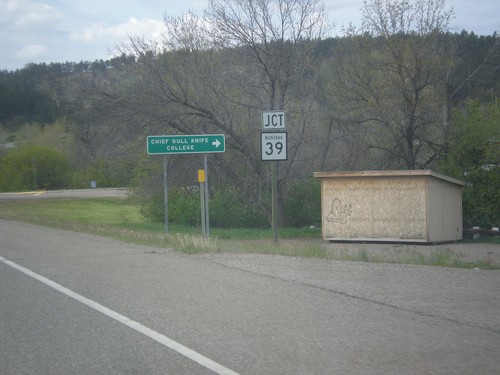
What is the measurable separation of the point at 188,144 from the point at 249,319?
50.3ft

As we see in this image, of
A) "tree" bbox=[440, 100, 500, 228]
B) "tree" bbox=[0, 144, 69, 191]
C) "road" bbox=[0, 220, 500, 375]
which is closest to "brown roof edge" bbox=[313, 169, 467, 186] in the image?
"tree" bbox=[440, 100, 500, 228]

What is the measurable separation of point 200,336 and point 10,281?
5.90 metres

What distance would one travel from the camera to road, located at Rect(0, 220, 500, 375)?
6664mm

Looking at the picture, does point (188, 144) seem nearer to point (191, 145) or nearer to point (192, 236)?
point (191, 145)

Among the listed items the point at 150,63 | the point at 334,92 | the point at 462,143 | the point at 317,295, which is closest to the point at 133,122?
the point at 150,63

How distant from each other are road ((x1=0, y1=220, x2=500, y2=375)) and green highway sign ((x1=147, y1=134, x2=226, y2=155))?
366 inches

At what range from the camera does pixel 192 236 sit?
20078 mm

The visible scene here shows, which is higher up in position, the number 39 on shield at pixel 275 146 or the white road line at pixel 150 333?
the number 39 on shield at pixel 275 146

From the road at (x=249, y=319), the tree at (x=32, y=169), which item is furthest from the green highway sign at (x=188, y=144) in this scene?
the tree at (x=32, y=169)

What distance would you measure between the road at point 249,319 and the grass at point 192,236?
Answer: 2079mm

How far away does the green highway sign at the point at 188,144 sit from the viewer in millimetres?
23047

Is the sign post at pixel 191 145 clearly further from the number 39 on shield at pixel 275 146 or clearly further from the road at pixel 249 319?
the road at pixel 249 319

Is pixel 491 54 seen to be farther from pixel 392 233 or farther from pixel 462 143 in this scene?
pixel 392 233

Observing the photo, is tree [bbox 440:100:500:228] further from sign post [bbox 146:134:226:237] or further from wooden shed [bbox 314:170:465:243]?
sign post [bbox 146:134:226:237]
